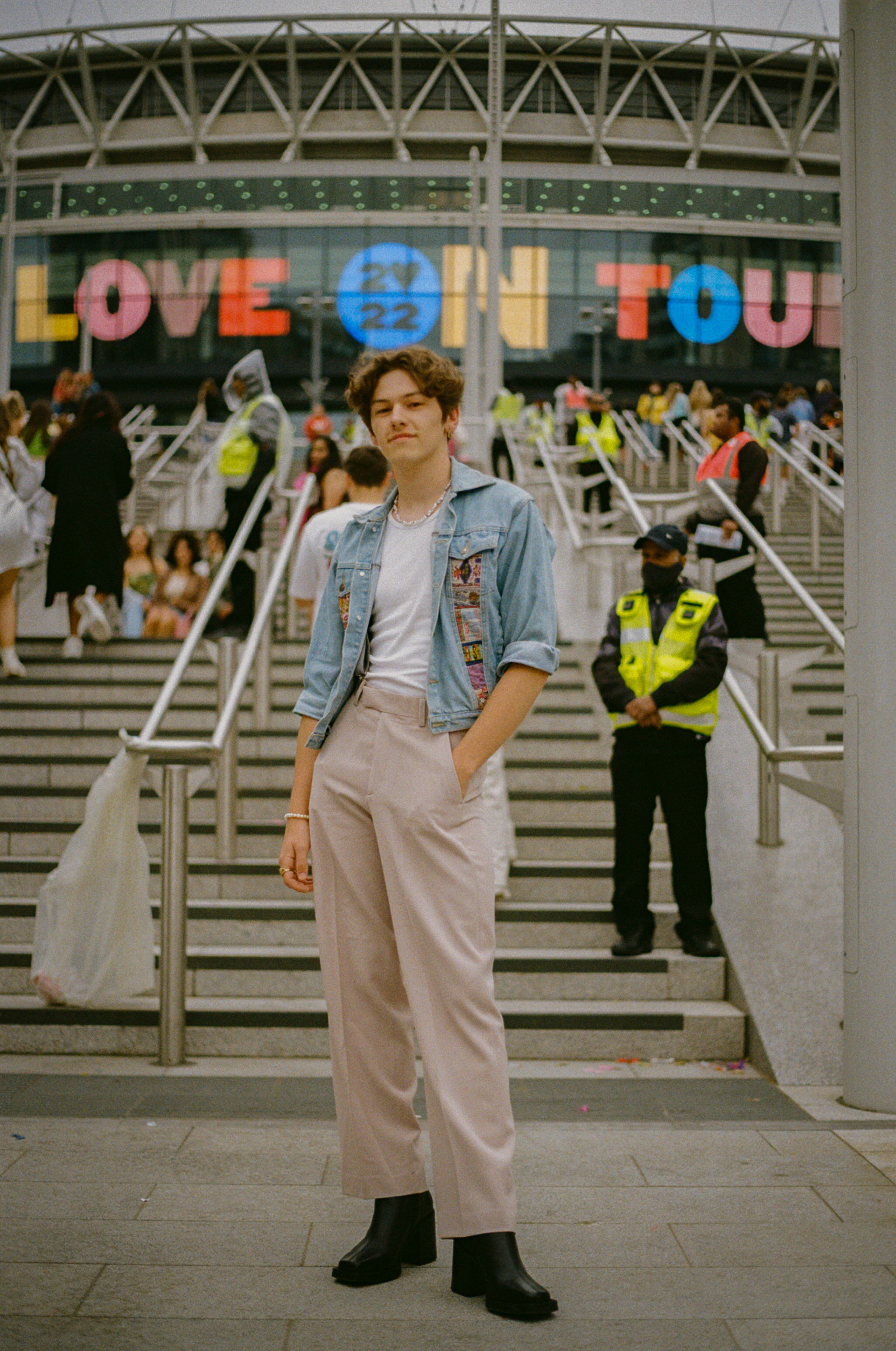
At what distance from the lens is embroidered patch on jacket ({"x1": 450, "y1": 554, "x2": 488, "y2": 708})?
2.68 metres

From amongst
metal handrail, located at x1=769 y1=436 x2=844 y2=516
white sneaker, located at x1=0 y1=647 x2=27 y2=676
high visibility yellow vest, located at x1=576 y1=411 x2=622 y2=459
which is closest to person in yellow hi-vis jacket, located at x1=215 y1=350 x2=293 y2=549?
white sneaker, located at x1=0 y1=647 x2=27 y2=676

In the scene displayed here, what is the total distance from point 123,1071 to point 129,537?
7.10 metres

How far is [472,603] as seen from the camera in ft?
8.81

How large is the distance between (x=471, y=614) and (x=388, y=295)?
3599 cm

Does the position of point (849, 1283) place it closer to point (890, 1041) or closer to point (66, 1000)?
point (890, 1041)

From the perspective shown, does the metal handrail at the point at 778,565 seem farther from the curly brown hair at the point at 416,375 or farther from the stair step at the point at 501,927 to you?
the curly brown hair at the point at 416,375

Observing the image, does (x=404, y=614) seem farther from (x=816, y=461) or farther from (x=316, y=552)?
(x=816, y=461)

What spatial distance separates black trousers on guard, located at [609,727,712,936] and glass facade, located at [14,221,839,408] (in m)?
32.4

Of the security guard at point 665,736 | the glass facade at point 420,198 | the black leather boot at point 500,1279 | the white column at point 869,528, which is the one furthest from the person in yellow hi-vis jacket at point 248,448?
the glass facade at point 420,198

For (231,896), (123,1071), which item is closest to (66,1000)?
A: (123,1071)

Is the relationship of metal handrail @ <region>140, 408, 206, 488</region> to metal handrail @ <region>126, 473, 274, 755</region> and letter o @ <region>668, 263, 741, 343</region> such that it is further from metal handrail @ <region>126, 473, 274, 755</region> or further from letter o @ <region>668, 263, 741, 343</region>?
letter o @ <region>668, 263, 741, 343</region>

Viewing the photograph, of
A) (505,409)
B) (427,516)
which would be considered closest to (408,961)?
(427,516)

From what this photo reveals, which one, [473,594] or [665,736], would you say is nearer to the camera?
[473,594]

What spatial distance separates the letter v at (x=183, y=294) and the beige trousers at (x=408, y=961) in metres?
36.9
